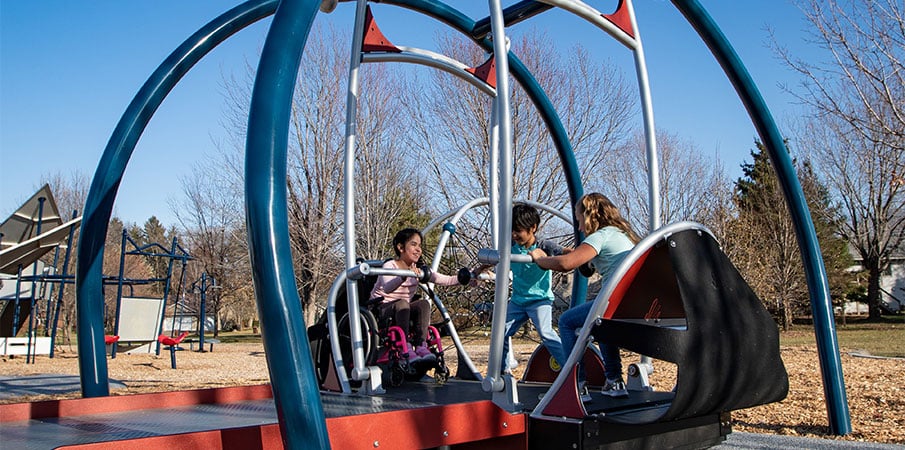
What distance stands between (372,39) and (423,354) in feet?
7.20

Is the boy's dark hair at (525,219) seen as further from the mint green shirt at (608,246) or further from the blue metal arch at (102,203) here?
the blue metal arch at (102,203)

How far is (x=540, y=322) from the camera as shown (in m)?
5.33

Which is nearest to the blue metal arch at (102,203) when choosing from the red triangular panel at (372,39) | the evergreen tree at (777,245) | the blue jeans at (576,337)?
the red triangular panel at (372,39)

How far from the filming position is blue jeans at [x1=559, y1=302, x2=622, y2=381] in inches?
165

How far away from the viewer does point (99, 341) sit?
5.07 meters

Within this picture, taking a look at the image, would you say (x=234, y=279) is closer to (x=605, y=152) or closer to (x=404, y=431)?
(x=605, y=152)

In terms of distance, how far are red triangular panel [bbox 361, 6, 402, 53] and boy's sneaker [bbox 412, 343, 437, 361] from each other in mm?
2088

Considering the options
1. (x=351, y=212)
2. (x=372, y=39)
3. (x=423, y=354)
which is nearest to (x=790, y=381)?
(x=423, y=354)

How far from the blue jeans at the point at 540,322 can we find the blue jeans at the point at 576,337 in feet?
2.43

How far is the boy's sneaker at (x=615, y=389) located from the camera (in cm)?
440

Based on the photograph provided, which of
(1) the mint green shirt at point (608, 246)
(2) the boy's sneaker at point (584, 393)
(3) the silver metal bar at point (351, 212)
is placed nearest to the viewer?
(2) the boy's sneaker at point (584, 393)

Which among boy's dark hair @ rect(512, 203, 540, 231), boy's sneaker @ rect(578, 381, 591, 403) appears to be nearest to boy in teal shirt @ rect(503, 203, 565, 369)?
boy's dark hair @ rect(512, 203, 540, 231)

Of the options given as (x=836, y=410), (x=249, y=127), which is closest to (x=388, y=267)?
(x=249, y=127)

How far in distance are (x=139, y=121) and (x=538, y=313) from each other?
3.08m
